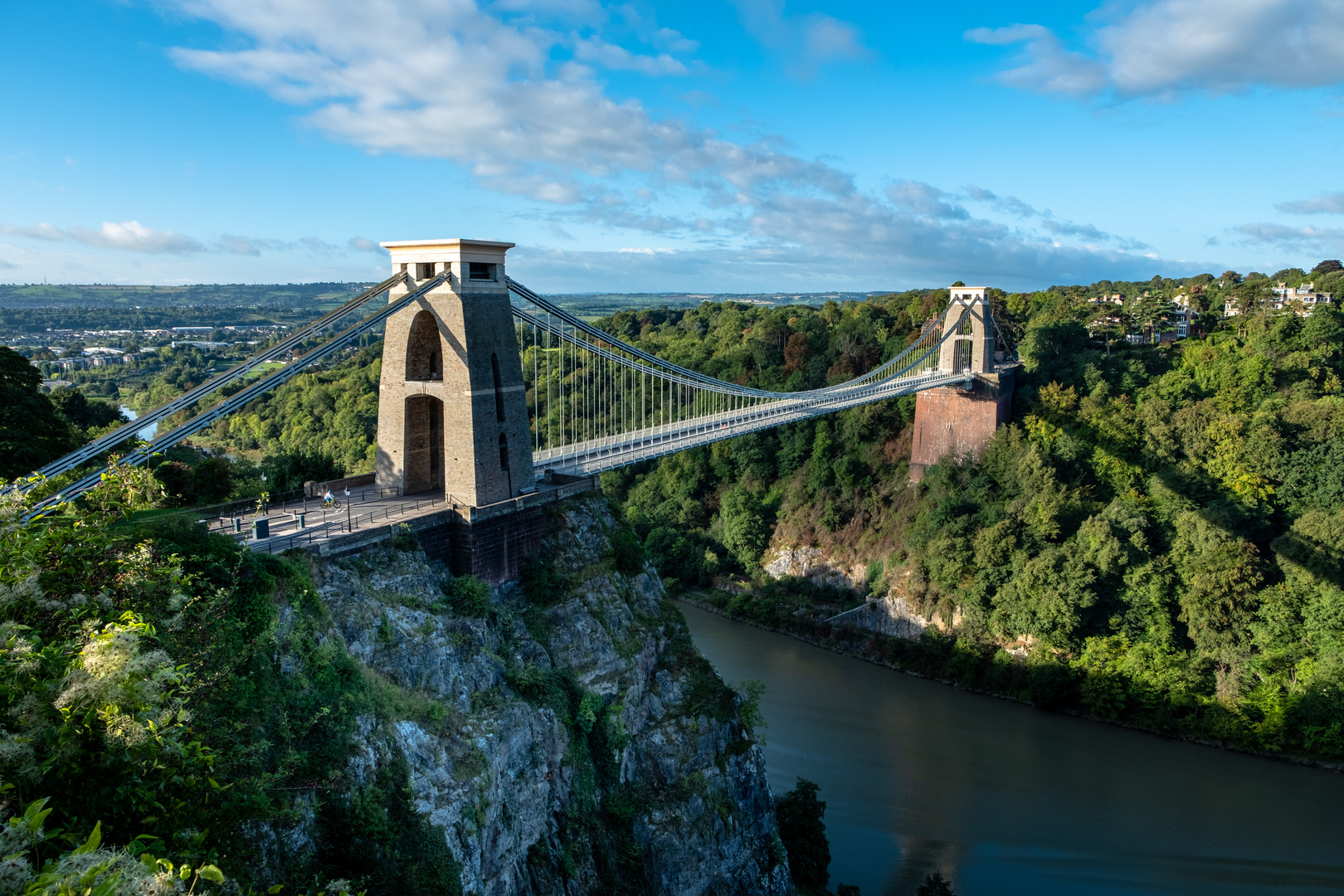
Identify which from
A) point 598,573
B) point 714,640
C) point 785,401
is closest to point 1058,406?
point 785,401

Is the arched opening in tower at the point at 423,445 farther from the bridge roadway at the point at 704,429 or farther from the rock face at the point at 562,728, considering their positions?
the rock face at the point at 562,728

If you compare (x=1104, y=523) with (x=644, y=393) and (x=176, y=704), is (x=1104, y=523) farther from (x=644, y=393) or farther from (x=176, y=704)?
(x=176, y=704)

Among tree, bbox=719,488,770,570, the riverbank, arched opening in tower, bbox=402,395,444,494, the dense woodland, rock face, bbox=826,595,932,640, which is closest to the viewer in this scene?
arched opening in tower, bbox=402,395,444,494

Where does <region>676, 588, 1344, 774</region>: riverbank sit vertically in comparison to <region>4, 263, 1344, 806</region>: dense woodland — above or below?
below

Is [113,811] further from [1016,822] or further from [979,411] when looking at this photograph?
[979,411]

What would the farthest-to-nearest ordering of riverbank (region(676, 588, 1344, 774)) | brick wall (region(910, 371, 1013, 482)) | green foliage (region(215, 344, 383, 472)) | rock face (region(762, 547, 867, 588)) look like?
green foliage (region(215, 344, 383, 472))
rock face (region(762, 547, 867, 588))
brick wall (region(910, 371, 1013, 482))
riverbank (region(676, 588, 1344, 774))

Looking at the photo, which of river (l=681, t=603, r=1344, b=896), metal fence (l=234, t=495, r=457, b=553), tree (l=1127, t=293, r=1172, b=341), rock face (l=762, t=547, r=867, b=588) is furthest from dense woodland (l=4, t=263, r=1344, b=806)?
metal fence (l=234, t=495, r=457, b=553)

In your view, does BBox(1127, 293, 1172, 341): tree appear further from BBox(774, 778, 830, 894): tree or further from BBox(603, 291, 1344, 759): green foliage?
BBox(774, 778, 830, 894): tree
